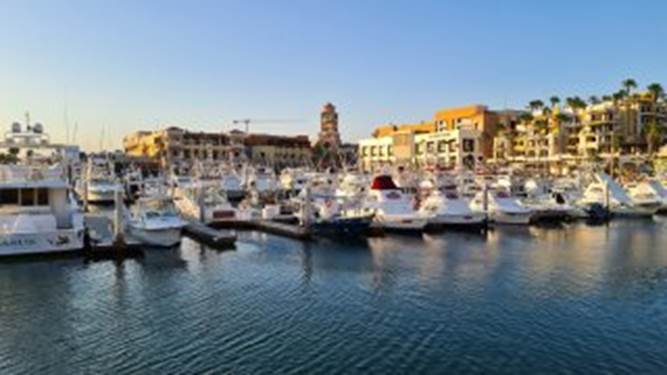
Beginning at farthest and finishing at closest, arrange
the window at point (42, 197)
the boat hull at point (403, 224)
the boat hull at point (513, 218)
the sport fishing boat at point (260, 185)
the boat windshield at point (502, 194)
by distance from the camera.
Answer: the sport fishing boat at point (260, 185)
the boat windshield at point (502, 194)
the boat hull at point (513, 218)
the boat hull at point (403, 224)
the window at point (42, 197)

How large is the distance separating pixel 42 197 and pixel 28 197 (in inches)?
33.4

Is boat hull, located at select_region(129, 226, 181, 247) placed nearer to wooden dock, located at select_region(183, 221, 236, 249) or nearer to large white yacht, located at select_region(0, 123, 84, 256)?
wooden dock, located at select_region(183, 221, 236, 249)

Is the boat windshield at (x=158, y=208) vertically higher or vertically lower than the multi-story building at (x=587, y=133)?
lower

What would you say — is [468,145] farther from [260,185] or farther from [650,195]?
[650,195]

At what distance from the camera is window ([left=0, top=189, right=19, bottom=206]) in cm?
3994

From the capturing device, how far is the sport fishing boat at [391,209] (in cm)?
5478

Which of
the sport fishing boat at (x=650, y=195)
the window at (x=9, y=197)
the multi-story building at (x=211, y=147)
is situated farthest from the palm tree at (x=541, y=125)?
the window at (x=9, y=197)

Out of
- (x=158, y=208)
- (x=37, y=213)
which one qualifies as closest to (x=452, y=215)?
(x=158, y=208)

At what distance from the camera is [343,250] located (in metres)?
44.4

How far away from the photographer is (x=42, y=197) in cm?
4088

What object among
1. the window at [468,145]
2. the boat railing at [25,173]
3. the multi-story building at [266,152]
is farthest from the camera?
the multi-story building at [266,152]

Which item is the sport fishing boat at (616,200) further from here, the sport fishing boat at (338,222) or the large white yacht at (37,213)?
the large white yacht at (37,213)

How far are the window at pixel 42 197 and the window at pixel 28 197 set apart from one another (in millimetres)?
363

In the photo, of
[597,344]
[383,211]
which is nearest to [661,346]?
[597,344]
